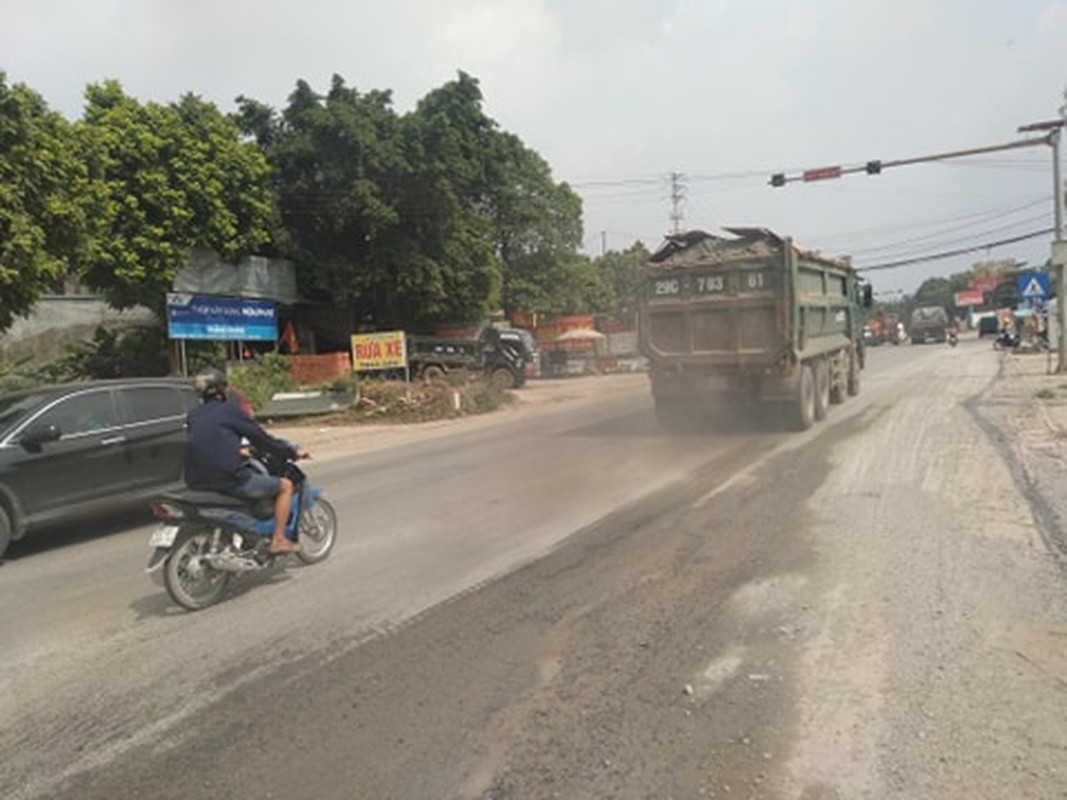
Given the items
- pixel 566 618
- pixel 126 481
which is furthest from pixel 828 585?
pixel 126 481

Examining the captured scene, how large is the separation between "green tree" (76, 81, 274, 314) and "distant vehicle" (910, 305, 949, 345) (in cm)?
4465

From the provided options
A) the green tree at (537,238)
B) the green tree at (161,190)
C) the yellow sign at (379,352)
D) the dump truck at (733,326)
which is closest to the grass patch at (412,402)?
the yellow sign at (379,352)

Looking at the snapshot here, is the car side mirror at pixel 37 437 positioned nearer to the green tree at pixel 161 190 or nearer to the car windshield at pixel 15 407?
the car windshield at pixel 15 407

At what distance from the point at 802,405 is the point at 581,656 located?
389 inches

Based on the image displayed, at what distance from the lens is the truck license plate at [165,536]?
5.94 m

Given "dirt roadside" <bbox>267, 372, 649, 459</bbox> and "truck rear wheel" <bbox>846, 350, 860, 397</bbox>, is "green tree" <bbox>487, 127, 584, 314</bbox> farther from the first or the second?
"truck rear wheel" <bbox>846, 350, 860, 397</bbox>

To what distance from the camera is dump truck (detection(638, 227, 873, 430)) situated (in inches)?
527

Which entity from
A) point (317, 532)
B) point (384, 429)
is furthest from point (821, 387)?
point (317, 532)

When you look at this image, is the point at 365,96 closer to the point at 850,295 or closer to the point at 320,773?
the point at 850,295

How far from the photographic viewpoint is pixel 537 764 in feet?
11.6

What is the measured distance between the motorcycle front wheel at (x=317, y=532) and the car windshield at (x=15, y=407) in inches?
137

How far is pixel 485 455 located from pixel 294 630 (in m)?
8.04

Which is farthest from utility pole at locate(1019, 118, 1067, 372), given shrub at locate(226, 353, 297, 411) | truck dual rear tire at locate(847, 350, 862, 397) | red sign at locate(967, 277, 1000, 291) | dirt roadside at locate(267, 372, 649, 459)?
red sign at locate(967, 277, 1000, 291)

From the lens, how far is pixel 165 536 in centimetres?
Answer: 597
